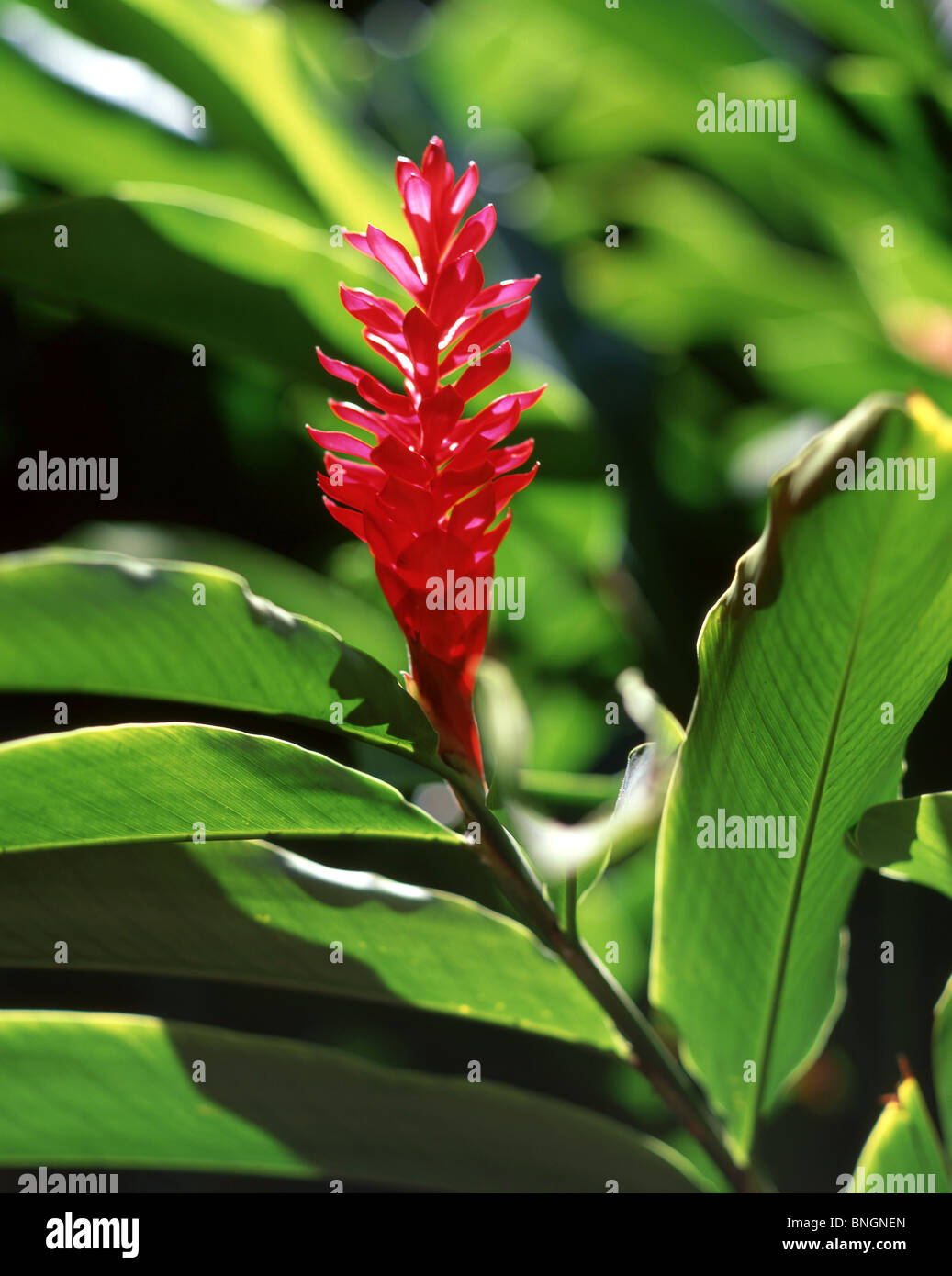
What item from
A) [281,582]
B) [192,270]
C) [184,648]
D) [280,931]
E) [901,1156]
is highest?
[192,270]

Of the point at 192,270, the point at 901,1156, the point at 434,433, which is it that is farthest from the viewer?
the point at 192,270

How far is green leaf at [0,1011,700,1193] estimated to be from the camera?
2.03 ft

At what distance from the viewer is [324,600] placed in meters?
1.08

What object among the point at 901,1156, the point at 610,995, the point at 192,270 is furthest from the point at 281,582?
the point at 901,1156

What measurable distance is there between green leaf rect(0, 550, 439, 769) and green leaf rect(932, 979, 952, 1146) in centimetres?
36

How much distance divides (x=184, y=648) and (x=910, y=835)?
346mm

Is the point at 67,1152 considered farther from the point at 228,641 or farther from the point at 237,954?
the point at 228,641

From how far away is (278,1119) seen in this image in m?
0.62

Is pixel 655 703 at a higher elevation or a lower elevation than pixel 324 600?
lower

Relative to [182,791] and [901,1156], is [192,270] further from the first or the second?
[901,1156]

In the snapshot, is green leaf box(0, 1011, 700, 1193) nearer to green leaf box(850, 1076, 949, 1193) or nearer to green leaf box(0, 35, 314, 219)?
green leaf box(850, 1076, 949, 1193)

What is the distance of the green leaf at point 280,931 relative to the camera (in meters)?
0.56
